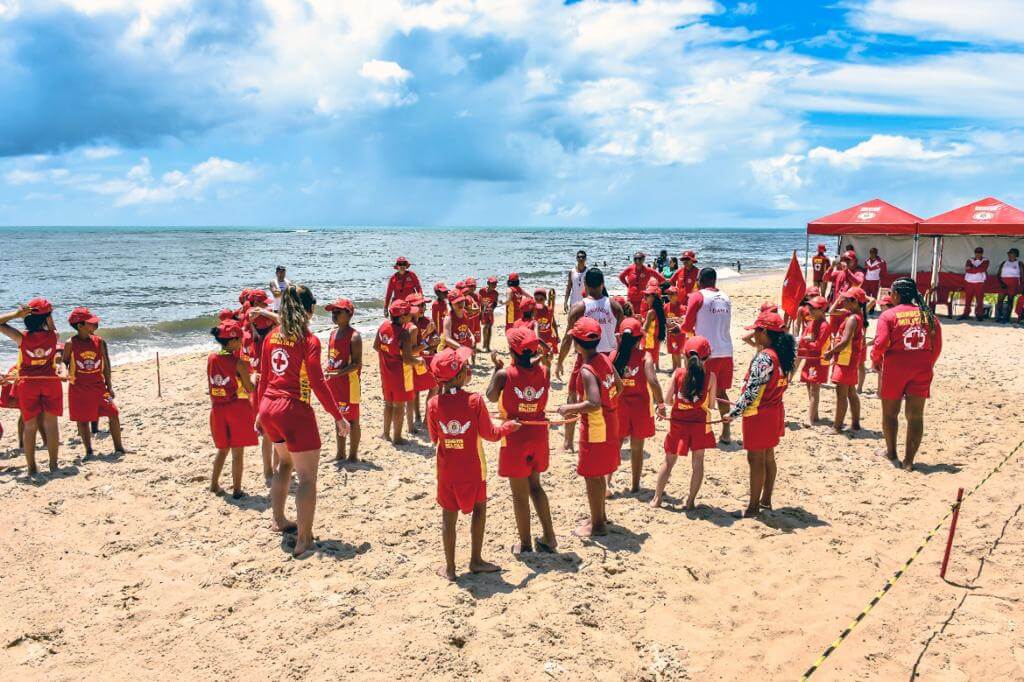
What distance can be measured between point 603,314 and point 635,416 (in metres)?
1.57

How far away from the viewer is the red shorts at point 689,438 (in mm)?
6105

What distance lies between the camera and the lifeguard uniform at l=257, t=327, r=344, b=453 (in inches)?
213

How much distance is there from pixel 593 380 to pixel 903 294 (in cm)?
412

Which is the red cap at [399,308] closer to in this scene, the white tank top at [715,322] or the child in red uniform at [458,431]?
the child in red uniform at [458,431]

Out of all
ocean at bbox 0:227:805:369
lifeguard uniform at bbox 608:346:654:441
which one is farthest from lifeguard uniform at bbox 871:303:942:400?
ocean at bbox 0:227:805:369

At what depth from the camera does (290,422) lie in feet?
17.7

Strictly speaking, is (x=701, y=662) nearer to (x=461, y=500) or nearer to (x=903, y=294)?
(x=461, y=500)

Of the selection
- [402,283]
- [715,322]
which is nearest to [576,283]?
[402,283]

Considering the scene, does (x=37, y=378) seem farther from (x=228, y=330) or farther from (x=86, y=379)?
(x=228, y=330)

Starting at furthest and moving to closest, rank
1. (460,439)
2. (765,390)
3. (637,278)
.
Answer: (637,278)
(765,390)
(460,439)

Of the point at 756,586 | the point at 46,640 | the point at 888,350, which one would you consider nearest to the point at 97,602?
the point at 46,640

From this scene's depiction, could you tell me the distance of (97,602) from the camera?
201 inches

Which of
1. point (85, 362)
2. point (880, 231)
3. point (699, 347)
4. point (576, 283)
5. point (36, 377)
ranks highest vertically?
point (880, 231)

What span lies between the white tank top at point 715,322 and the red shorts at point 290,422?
177 inches
